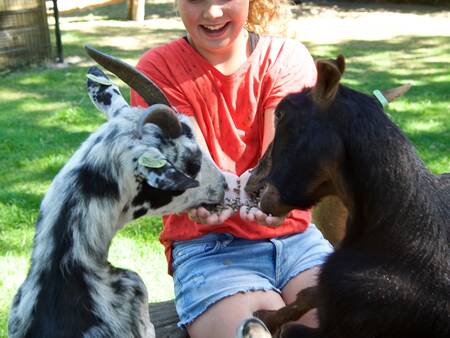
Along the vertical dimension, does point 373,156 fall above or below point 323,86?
below

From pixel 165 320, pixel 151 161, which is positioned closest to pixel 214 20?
pixel 151 161

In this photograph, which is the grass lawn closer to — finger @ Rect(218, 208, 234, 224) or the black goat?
finger @ Rect(218, 208, 234, 224)

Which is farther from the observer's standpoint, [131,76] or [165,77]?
[165,77]

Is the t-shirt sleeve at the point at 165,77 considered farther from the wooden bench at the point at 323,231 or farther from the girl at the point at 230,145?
the wooden bench at the point at 323,231

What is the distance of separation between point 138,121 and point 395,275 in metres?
1.22

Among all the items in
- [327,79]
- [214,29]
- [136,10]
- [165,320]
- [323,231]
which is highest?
[327,79]

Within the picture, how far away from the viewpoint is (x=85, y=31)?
49.6ft

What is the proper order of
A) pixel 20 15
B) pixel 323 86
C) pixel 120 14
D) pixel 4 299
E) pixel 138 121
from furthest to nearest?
pixel 120 14 → pixel 20 15 → pixel 4 299 → pixel 138 121 → pixel 323 86

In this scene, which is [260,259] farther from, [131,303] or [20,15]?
[20,15]

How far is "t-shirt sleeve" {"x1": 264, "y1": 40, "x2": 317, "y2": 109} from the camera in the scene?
365 cm

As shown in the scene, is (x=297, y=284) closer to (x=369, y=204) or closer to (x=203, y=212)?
(x=203, y=212)

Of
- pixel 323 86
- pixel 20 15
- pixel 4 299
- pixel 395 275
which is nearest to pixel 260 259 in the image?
pixel 395 275

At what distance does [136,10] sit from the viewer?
16.3 metres

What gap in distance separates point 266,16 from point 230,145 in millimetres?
1040
